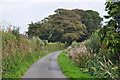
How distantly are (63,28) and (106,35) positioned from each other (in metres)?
52.7

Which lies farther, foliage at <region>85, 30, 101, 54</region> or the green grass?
foliage at <region>85, 30, 101, 54</region>

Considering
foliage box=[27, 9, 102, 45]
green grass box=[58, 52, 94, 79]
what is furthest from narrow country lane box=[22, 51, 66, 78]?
foliage box=[27, 9, 102, 45]

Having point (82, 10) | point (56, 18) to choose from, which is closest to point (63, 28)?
point (56, 18)

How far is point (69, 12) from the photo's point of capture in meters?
69.3

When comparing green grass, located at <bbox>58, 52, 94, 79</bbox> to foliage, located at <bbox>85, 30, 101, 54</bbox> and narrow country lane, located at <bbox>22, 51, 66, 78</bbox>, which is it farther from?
foliage, located at <bbox>85, 30, 101, 54</bbox>

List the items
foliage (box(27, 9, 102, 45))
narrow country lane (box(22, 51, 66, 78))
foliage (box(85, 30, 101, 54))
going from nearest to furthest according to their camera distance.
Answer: narrow country lane (box(22, 51, 66, 78)) < foliage (box(85, 30, 101, 54)) < foliage (box(27, 9, 102, 45))

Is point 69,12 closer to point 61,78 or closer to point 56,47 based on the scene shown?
point 56,47

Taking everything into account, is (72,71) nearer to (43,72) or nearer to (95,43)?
(43,72)

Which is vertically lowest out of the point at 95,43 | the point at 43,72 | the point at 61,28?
the point at 43,72

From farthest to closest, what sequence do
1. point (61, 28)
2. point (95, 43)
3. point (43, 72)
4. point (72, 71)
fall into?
point (61, 28) → point (95, 43) → point (43, 72) → point (72, 71)

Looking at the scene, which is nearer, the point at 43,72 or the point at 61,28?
the point at 43,72

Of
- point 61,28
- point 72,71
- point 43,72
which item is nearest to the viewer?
point 72,71

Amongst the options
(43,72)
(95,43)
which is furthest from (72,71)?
(95,43)

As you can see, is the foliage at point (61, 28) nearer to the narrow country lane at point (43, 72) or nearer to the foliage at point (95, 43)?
the narrow country lane at point (43, 72)
